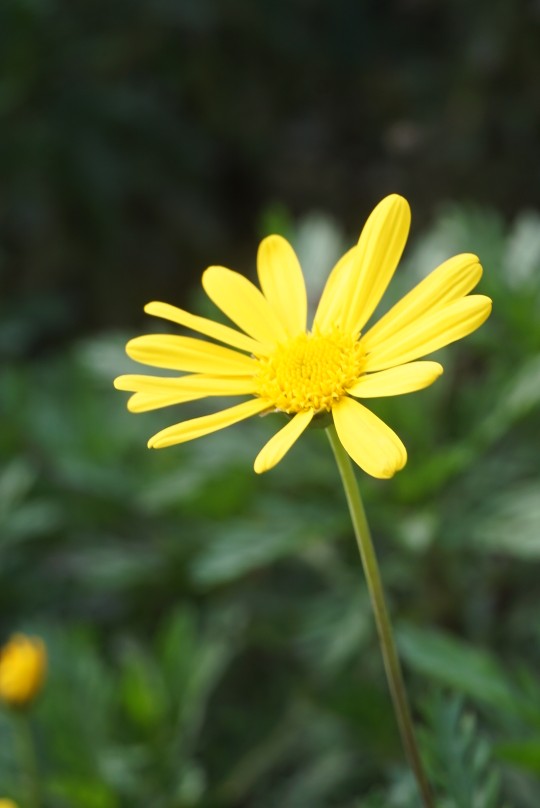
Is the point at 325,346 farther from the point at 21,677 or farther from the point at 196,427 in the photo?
the point at 21,677

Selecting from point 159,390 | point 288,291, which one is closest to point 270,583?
point 288,291

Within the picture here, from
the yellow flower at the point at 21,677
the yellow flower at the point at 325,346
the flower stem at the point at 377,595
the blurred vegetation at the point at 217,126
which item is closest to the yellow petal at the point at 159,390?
the yellow flower at the point at 325,346

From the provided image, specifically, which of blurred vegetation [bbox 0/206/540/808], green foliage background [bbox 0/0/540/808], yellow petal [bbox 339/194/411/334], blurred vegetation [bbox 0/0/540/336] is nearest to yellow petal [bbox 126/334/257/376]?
yellow petal [bbox 339/194/411/334]

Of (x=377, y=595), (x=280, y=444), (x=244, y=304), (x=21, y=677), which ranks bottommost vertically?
(x=377, y=595)

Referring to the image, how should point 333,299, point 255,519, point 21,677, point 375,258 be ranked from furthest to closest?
point 255,519
point 21,677
point 333,299
point 375,258

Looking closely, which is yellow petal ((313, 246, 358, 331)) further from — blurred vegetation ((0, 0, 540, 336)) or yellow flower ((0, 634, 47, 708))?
blurred vegetation ((0, 0, 540, 336))

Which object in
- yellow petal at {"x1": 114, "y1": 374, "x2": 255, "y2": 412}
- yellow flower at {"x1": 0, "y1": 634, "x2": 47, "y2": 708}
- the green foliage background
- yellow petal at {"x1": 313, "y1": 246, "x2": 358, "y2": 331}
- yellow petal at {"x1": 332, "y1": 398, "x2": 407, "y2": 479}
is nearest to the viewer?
yellow petal at {"x1": 332, "y1": 398, "x2": 407, "y2": 479}

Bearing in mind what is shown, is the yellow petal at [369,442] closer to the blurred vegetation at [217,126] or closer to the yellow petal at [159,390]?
the yellow petal at [159,390]
